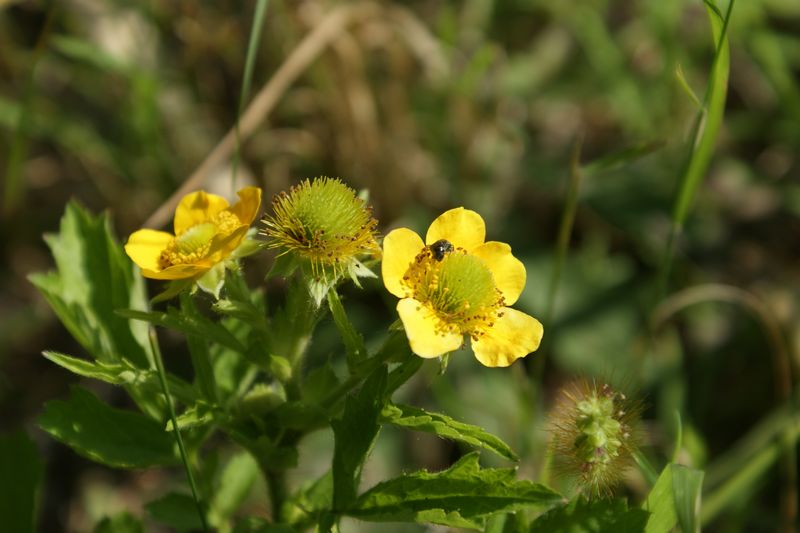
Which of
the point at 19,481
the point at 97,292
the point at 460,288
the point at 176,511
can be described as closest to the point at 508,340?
the point at 460,288

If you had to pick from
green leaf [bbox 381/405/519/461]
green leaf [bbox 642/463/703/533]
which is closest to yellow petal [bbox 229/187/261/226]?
green leaf [bbox 381/405/519/461]

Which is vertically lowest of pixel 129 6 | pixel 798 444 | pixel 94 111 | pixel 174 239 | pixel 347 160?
pixel 174 239

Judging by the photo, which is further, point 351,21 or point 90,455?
point 351,21

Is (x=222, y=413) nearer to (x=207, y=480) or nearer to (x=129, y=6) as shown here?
(x=207, y=480)

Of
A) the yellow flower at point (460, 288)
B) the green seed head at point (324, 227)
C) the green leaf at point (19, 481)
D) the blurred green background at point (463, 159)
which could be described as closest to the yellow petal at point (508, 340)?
the yellow flower at point (460, 288)

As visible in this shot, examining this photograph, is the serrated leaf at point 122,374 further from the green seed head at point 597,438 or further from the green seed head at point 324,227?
the green seed head at point 597,438

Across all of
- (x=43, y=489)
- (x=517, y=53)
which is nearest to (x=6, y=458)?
(x=43, y=489)

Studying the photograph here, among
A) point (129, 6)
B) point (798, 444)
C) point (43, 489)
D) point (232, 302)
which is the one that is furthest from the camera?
point (129, 6)
